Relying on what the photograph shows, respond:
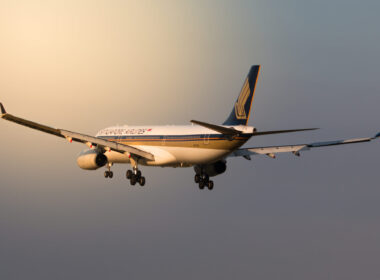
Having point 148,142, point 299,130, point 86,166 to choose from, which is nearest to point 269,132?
point 299,130

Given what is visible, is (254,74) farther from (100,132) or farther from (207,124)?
(100,132)

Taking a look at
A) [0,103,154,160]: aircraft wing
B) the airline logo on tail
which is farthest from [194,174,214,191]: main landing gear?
the airline logo on tail

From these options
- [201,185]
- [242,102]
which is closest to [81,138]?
[201,185]

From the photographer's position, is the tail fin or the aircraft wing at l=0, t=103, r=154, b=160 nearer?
the aircraft wing at l=0, t=103, r=154, b=160

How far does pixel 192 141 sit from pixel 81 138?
9.22 meters

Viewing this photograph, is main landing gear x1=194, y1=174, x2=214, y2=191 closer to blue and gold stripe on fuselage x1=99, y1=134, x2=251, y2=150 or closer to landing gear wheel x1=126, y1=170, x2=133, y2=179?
blue and gold stripe on fuselage x1=99, y1=134, x2=251, y2=150

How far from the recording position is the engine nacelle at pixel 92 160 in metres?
71.8

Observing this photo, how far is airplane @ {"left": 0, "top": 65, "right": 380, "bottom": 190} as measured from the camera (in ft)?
206

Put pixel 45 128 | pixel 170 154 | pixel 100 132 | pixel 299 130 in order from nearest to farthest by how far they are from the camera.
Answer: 1. pixel 299 130
2. pixel 45 128
3. pixel 170 154
4. pixel 100 132

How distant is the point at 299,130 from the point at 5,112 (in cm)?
2201

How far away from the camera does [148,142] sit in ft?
235

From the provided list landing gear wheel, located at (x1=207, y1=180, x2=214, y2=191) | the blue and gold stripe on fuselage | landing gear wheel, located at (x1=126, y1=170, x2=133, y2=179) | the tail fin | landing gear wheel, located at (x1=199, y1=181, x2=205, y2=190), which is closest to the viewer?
the blue and gold stripe on fuselage

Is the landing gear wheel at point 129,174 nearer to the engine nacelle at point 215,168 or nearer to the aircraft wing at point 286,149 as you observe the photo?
the engine nacelle at point 215,168

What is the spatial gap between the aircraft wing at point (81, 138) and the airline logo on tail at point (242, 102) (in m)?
10.4
